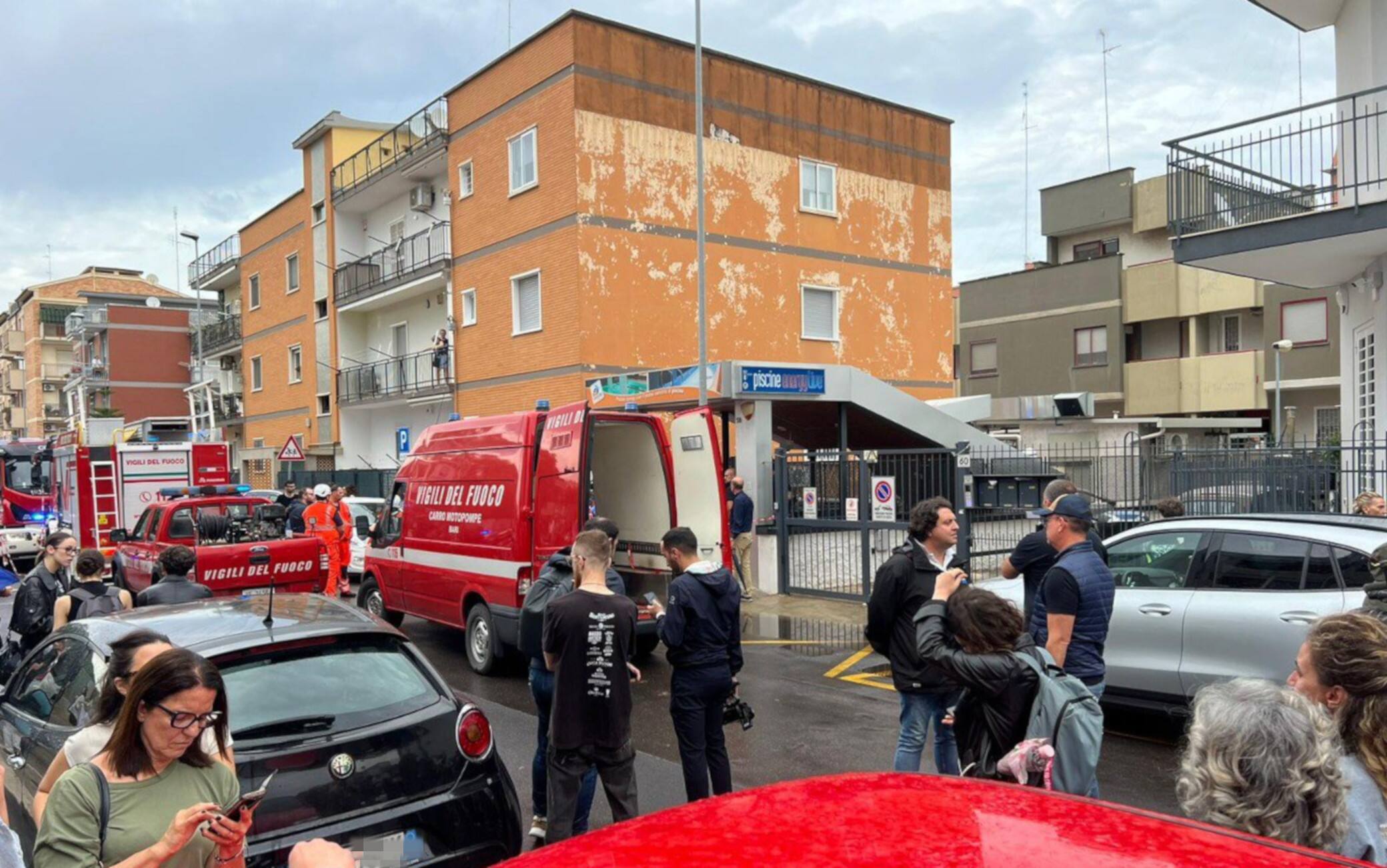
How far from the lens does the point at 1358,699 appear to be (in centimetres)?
263

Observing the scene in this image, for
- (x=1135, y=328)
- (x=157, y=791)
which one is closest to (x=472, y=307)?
(x=157, y=791)

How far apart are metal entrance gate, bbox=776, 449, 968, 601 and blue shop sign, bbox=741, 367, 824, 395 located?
1002mm

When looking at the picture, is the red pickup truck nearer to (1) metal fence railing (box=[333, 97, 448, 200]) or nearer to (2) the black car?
(2) the black car

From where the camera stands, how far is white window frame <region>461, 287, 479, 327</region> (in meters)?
24.5

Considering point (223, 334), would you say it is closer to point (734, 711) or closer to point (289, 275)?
point (289, 275)

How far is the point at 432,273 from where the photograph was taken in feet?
84.0

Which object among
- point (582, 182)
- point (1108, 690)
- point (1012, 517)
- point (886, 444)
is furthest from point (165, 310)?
point (1108, 690)

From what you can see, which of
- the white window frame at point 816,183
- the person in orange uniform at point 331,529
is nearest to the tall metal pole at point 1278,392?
the white window frame at point 816,183

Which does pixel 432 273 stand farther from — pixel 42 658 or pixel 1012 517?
pixel 42 658

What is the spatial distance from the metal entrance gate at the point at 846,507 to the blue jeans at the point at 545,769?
8.48 metres

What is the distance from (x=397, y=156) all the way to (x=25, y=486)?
13.2 m

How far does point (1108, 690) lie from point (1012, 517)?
6237mm

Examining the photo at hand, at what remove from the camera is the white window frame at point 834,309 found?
25.1m

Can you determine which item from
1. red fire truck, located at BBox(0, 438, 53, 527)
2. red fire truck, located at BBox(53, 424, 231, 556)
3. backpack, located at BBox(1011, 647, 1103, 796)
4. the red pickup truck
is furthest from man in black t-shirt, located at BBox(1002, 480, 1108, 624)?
red fire truck, located at BBox(0, 438, 53, 527)
